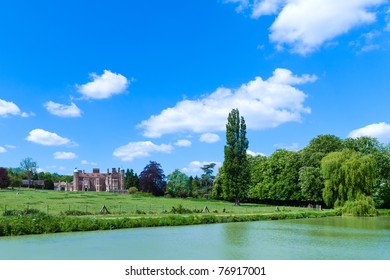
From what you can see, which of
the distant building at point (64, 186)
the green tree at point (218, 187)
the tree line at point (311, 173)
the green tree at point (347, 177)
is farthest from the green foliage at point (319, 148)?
the distant building at point (64, 186)

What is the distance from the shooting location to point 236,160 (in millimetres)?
66375

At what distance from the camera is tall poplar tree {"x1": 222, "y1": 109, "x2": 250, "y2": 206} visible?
66494 mm

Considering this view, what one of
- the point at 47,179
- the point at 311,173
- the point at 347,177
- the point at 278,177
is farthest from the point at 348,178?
the point at 47,179

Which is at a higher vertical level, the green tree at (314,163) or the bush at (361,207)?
the green tree at (314,163)

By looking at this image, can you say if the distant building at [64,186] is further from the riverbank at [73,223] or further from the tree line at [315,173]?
the riverbank at [73,223]

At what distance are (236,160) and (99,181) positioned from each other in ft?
278

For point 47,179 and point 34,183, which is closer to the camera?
point 34,183

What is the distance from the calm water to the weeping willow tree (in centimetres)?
2343

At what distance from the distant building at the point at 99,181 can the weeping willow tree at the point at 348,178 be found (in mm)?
89291

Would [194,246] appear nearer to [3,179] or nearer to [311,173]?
[311,173]

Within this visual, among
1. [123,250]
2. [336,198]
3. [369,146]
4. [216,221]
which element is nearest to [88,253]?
[123,250]

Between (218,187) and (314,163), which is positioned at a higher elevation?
(314,163)

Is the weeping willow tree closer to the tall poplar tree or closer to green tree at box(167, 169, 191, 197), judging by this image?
the tall poplar tree

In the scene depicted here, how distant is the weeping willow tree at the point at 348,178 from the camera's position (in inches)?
2036
